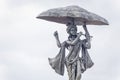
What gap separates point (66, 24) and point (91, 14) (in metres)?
1.65

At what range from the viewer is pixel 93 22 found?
79.8 metres

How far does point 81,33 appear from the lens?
79062mm

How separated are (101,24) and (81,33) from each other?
5.59 feet

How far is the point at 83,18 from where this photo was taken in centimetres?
7850

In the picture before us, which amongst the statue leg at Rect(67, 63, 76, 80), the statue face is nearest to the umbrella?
the statue face

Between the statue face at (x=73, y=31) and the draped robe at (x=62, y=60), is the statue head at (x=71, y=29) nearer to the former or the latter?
the statue face at (x=73, y=31)

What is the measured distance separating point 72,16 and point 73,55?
2453mm

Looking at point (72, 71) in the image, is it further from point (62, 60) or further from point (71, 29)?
point (71, 29)

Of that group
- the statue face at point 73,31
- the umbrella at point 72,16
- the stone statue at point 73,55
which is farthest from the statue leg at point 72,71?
the umbrella at point 72,16

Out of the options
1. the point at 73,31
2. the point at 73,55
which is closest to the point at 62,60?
the point at 73,55

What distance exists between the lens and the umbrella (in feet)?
256

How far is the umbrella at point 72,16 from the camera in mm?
78062

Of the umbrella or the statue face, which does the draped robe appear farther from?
the umbrella

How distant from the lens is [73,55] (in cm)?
7906
